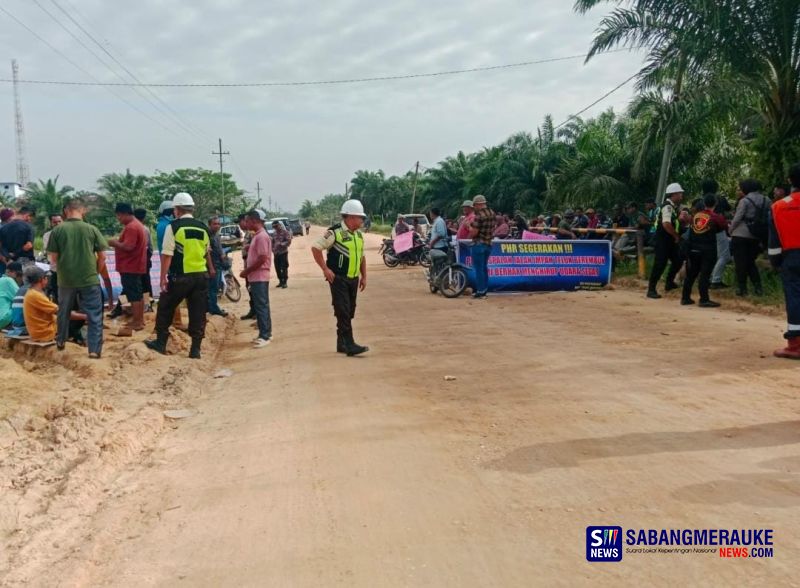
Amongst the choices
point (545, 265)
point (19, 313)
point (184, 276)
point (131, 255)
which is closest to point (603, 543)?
point (184, 276)

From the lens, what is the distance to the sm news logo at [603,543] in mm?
2951

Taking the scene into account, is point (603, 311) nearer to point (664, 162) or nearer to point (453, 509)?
point (453, 509)

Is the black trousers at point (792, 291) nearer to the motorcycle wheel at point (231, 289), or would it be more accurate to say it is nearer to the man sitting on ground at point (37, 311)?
the man sitting on ground at point (37, 311)

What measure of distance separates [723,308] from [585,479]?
23.7 ft

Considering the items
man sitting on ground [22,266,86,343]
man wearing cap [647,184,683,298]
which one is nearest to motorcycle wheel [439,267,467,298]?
man wearing cap [647,184,683,298]

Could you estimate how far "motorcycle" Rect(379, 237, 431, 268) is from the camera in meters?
21.8

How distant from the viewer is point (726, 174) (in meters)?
18.5

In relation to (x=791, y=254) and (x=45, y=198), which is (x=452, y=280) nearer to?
(x=791, y=254)

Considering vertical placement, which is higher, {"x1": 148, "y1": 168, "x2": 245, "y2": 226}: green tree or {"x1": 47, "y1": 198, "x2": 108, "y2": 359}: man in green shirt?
{"x1": 148, "y1": 168, "x2": 245, "y2": 226}: green tree

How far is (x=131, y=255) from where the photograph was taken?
870cm

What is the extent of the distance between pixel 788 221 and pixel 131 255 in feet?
25.0

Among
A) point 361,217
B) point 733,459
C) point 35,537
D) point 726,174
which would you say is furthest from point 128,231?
point 726,174

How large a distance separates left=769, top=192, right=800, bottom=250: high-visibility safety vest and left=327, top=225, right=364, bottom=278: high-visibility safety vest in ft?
13.8

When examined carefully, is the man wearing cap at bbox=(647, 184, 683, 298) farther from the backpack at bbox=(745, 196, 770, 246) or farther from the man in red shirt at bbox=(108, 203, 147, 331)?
the man in red shirt at bbox=(108, 203, 147, 331)
